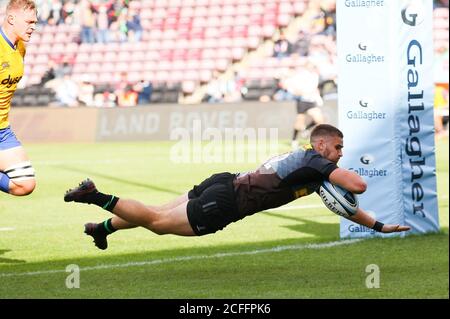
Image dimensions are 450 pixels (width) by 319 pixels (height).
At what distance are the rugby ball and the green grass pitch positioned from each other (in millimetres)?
704

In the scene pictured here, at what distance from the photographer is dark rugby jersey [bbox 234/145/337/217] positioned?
8.61 meters

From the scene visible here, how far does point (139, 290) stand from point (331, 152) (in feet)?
6.75

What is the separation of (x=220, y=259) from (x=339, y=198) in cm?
229

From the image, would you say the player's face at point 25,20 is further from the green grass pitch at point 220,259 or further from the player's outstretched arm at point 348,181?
the player's outstretched arm at point 348,181

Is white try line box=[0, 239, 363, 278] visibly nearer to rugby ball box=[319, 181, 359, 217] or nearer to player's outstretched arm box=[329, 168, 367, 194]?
rugby ball box=[319, 181, 359, 217]

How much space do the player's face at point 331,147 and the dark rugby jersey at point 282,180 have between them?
101mm

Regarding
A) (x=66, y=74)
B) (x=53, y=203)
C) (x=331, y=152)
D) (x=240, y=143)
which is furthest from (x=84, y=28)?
(x=331, y=152)

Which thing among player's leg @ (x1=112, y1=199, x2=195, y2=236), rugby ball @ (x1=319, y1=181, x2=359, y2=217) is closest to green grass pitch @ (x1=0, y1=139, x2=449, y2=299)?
player's leg @ (x1=112, y1=199, x2=195, y2=236)

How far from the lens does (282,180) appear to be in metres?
8.75

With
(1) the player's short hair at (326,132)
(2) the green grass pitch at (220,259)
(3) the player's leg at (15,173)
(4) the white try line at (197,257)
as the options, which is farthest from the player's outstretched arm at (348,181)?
(3) the player's leg at (15,173)

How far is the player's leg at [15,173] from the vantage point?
10008mm

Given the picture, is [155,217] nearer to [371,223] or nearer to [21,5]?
[371,223]

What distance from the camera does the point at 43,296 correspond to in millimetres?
8336
